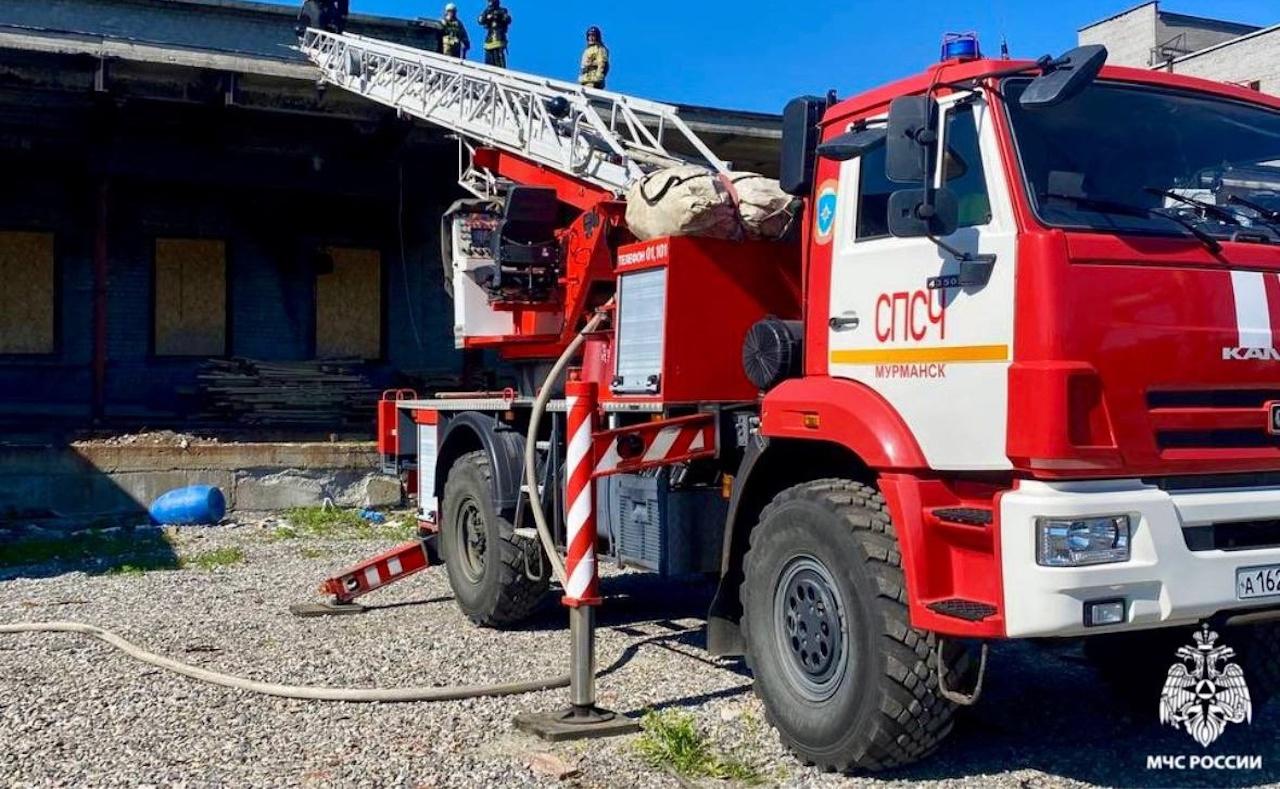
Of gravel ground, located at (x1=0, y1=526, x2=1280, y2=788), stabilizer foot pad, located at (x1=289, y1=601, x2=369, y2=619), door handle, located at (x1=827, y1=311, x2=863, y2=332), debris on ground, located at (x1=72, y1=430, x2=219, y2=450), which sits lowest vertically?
stabilizer foot pad, located at (x1=289, y1=601, x2=369, y2=619)

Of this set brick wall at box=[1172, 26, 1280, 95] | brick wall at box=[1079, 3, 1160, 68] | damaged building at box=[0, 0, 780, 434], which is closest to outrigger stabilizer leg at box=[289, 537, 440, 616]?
damaged building at box=[0, 0, 780, 434]

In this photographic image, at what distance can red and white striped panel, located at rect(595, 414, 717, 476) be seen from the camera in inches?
247

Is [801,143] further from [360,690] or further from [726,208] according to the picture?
[360,690]

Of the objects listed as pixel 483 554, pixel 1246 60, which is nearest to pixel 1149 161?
pixel 483 554

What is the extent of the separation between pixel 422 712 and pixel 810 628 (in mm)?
2057

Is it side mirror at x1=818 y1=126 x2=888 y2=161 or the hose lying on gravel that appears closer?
A: side mirror at x1=818 y1=126 x2=888 y2=161

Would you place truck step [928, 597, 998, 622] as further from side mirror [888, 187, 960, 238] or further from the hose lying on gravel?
the hose lying on gravel

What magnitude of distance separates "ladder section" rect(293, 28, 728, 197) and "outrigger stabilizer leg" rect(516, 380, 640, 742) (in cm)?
197

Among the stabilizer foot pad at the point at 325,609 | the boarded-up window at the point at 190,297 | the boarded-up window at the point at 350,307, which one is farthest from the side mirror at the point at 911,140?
the boarded-up window at the point at 190,297

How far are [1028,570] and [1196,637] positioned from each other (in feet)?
5.49

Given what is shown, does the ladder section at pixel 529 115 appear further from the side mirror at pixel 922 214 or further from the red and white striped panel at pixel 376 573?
the red and white striped panel at pixel 376 573

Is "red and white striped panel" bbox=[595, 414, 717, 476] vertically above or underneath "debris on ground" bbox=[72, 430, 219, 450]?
above

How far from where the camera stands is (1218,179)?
16.3ft

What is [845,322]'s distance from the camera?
5.21m
